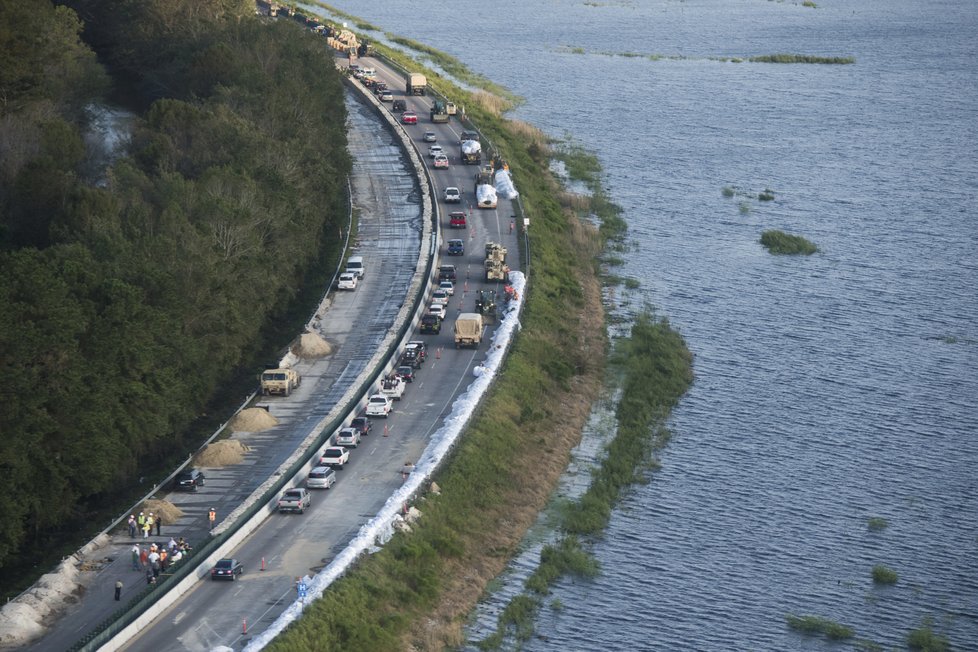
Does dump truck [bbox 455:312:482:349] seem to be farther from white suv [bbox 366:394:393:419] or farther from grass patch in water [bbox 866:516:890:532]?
grass patch in water [bbox 866:516:890:532]

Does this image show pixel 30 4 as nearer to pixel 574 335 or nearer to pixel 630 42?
pixel 574 335

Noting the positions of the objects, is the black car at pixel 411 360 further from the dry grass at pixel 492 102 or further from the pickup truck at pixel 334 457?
the dry grass at pixel 492 102

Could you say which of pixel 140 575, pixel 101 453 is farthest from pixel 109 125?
pixel 140 575

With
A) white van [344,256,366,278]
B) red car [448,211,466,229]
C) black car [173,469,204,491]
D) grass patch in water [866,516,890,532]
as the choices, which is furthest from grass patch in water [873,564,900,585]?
red car [448,211,466,229]

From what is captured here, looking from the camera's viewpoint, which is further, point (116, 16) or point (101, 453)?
point (116, 16)

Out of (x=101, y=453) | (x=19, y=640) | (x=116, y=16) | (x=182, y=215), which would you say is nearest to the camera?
(x=19, y=640)

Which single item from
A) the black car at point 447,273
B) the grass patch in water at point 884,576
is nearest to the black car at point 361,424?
the grass patch in water at point 884,576

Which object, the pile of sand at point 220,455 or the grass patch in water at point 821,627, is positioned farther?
the pile of sand at point 220,455
